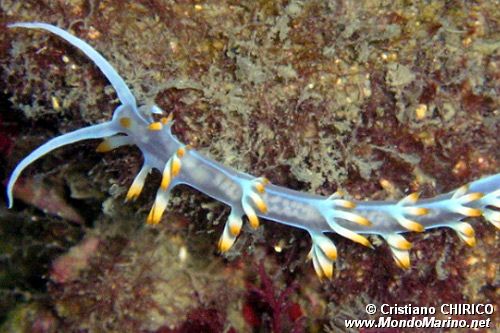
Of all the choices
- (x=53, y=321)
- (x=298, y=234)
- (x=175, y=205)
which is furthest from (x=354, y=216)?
(x=53, y=321)

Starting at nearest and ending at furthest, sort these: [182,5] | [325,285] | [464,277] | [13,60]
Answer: [182,5] → [13,60] → [464,277] → [325,285]

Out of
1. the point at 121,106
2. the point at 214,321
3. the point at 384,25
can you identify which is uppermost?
the point at 384,25

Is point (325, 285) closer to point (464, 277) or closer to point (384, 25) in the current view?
point (464, 277)

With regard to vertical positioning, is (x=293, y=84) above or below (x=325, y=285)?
above

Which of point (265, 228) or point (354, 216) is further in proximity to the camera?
point (265, 228)

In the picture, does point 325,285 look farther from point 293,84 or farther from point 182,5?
point 182,5

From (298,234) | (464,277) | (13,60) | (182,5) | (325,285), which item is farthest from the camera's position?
(325,285)

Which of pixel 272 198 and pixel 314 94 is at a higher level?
pixel 314 94
